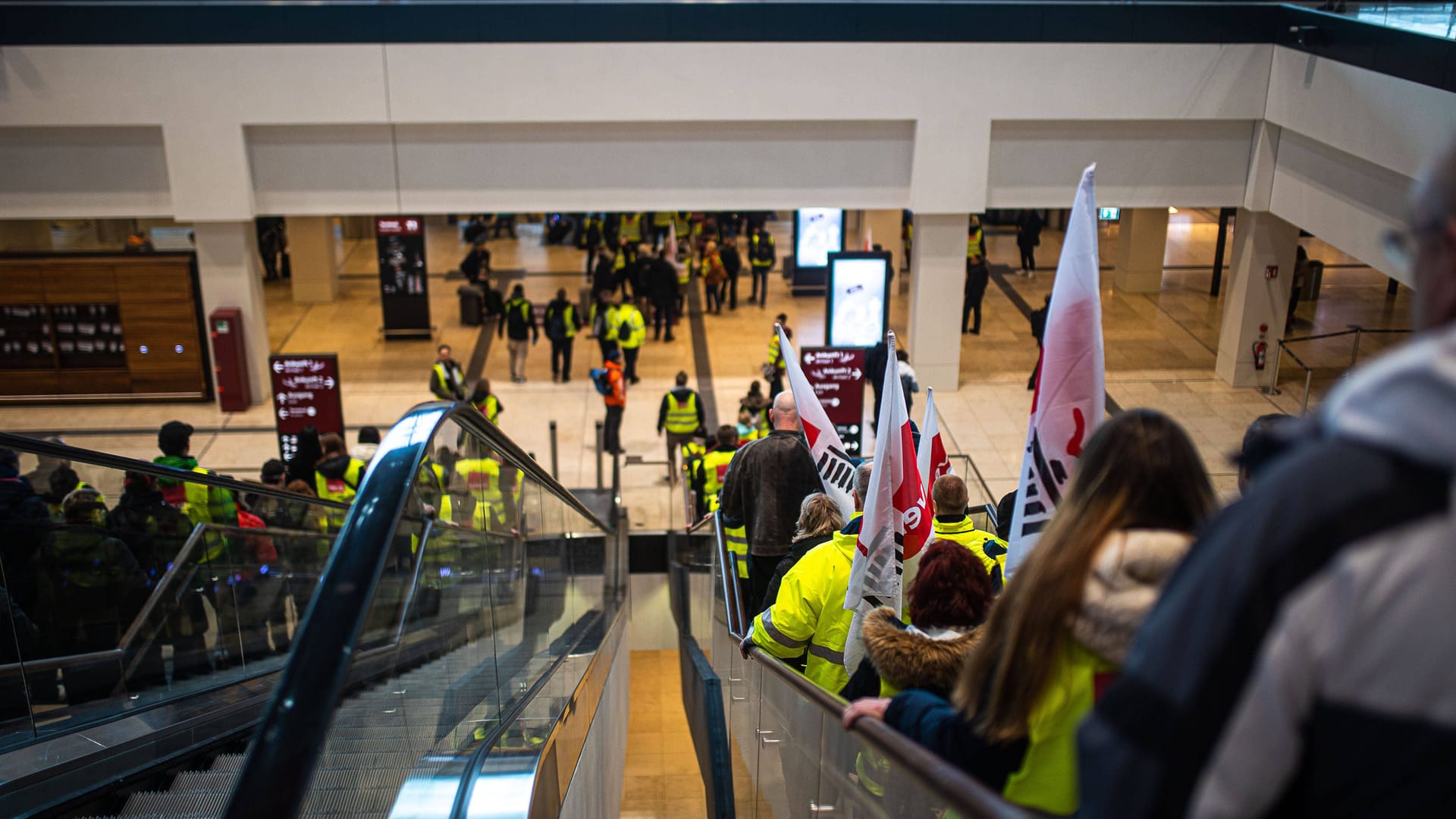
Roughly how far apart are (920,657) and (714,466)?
25.9 feet

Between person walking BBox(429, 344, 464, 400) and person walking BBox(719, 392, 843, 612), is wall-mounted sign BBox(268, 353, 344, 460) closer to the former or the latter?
person walking BBox(429, 344, 464, 400)

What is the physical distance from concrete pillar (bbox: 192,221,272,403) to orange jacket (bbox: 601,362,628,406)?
17.4ft

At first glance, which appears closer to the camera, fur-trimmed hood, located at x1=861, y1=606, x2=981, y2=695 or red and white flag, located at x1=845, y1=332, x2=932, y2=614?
fur-trimmed hood, located at x1=861, y1=606, x2=981, y2=695

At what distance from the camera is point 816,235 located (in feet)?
74.0

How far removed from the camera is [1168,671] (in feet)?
5.16

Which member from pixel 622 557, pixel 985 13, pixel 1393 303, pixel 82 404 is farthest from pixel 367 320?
pixel 1393 303

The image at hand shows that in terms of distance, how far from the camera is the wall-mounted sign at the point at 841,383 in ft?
44.0

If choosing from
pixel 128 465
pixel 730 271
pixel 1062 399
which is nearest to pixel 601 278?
pixel 730 271

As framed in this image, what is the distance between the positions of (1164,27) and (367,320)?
13894 millimetres

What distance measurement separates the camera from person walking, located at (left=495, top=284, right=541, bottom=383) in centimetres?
1731

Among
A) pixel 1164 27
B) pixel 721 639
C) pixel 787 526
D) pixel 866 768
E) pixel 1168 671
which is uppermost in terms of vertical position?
pixel 1164 27

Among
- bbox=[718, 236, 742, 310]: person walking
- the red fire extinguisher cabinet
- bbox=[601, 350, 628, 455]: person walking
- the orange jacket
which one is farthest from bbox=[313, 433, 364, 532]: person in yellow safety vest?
bbox=[718, 236, 742, 310]: person walking

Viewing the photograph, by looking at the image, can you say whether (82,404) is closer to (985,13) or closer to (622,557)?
(622,557)

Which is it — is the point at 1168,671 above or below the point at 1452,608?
below
